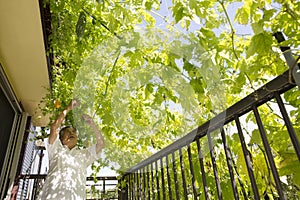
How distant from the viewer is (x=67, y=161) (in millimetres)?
2258

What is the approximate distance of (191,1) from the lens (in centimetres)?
113

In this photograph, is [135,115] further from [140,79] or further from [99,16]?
[99,16]

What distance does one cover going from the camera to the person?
2.13 m

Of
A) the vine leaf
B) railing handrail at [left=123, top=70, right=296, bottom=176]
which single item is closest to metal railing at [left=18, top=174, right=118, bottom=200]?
the vine leaf

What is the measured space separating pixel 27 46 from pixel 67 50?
41cm

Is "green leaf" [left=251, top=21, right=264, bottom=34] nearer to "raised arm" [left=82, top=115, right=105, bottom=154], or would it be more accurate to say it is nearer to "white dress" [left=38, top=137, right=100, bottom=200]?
"raised arm" [left=82, top=115, right=105, bottom=154]

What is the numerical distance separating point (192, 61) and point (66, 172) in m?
1.65

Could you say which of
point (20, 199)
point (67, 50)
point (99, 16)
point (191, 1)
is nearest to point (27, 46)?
point (67, 50)

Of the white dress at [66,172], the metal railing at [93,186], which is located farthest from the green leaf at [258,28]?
the metal railing at [93,186]

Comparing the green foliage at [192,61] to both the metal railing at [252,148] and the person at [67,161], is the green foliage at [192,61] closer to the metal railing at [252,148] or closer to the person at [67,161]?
the metal railing at [252,148]

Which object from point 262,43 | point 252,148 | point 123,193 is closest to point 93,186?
point 123,193

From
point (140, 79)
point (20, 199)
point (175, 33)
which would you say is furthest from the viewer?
point (20, 199)

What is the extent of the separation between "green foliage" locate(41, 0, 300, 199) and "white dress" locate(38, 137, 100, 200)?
0.24 metres

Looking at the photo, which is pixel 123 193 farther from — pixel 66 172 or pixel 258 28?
pixel 258 28
